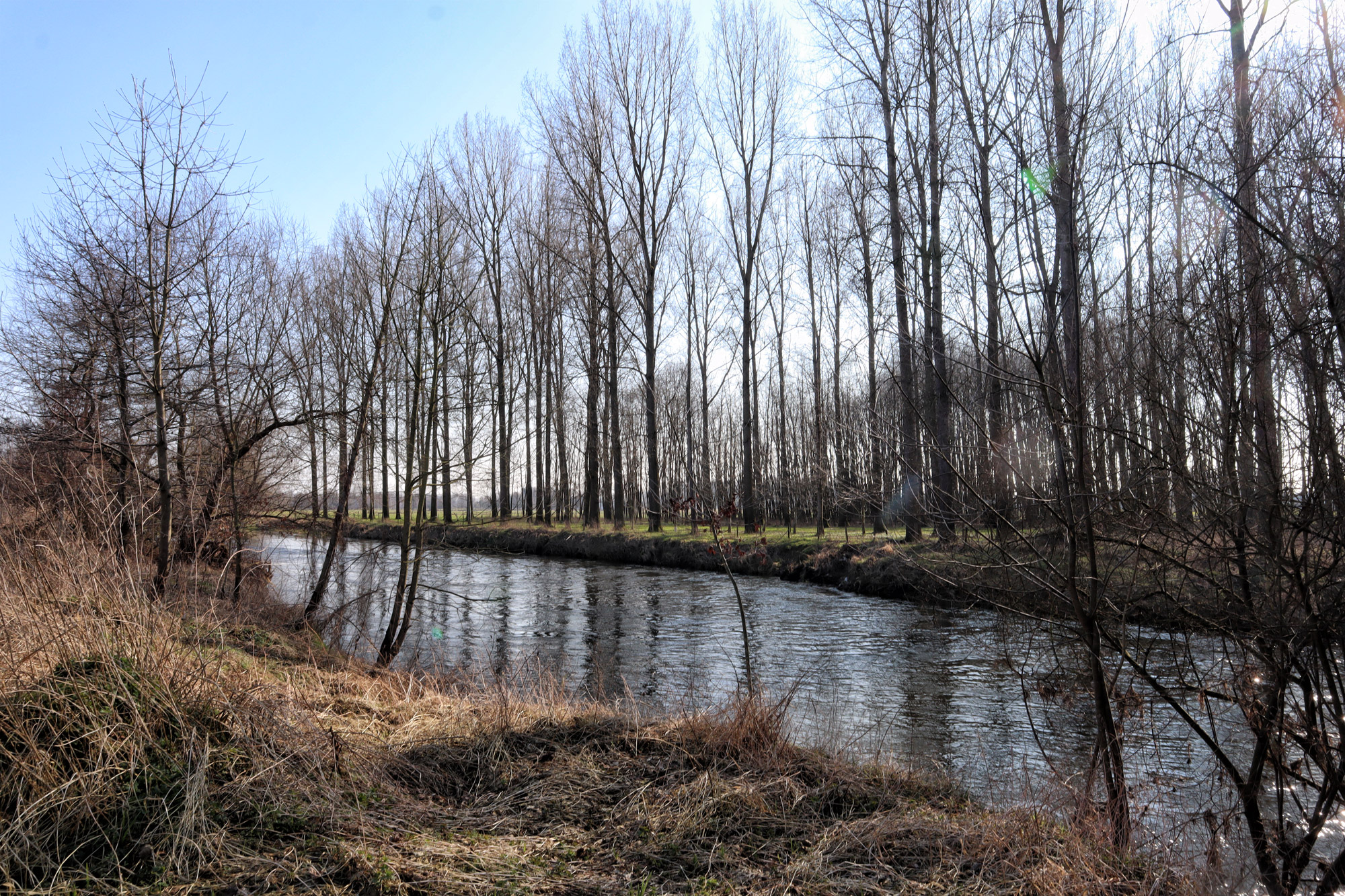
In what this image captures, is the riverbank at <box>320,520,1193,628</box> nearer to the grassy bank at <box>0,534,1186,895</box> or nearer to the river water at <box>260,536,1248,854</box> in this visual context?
the river water at <box>260,536,1248,854</box>

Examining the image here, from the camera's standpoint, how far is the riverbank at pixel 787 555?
8039 millimetres

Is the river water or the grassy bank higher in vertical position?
the grassy bank

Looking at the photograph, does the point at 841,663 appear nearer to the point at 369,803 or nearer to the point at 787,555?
the point at 369,803

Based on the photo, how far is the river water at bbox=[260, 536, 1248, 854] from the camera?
527 cm

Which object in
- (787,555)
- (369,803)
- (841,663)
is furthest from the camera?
(787,555)

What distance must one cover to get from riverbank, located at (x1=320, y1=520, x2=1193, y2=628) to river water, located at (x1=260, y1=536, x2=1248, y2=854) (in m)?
0.42

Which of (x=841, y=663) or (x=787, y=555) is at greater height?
(x=787, y=555)

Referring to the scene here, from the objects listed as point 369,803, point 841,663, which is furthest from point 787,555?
point 369,803

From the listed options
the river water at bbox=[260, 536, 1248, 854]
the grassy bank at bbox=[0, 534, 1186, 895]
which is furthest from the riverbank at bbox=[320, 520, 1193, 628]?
the grassy bank at bbox=[0, 534, 1186, 895]

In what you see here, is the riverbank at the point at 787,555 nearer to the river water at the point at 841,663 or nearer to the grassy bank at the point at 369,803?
the river water at the point at 841,663

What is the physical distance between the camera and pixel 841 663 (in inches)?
362

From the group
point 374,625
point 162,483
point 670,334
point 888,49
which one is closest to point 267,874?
point 162,483

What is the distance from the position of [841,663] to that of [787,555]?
29.2ft

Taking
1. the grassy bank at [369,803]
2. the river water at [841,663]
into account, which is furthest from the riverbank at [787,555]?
the grassy bank at [369,803]
